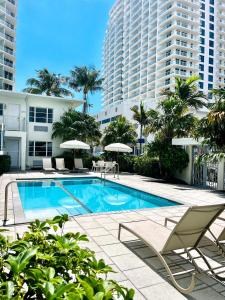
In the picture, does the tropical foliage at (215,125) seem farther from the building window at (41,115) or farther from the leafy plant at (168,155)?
the building window at (41,115)

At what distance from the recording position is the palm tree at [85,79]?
3541 cm

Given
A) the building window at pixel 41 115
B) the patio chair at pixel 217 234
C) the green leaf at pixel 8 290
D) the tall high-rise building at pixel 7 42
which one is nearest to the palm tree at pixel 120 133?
the building window at pixel 41 115

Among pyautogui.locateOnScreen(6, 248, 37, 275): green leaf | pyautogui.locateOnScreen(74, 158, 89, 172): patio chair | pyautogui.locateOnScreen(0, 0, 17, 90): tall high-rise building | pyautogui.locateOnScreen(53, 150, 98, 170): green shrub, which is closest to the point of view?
pyautogui.locateOnScreen(6, 248, 37, 275): green leaf

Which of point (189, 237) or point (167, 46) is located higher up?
point (167, 46)

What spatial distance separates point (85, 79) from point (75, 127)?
16723mm

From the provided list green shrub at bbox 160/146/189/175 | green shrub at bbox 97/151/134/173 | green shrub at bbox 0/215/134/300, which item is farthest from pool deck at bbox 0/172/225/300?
green shrub at bbox 97/151/134/173

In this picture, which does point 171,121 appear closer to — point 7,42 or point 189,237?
point 189,237

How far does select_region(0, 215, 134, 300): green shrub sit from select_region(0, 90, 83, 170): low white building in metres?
19.6

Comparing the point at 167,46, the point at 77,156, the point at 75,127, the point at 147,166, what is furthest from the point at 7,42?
the point at 147,166

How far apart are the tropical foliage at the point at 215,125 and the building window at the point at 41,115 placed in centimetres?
1457

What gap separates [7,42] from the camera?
53688 millimetres

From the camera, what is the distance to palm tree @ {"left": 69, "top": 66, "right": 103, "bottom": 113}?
116 feet

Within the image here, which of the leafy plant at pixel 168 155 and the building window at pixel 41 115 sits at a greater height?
the building window at pixel 41 115

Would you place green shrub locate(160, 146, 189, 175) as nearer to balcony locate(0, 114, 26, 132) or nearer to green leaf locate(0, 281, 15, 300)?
balcony locate(0, 114, 26, 132)
